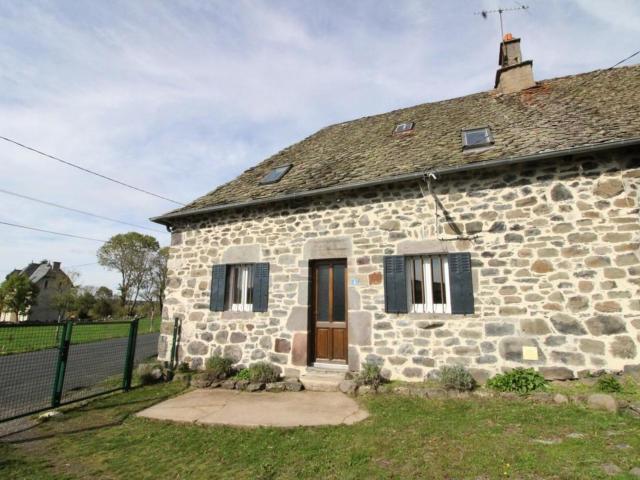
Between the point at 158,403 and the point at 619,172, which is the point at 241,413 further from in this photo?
the point at 619,172

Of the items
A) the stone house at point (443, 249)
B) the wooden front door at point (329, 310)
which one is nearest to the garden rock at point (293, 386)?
the stone house at point (443, 249)

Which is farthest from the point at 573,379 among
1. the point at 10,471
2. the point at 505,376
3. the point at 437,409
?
the point at 10,471

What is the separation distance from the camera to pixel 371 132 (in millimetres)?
9383

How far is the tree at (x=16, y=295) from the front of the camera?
26609mm

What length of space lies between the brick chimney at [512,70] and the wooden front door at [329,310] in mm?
6713

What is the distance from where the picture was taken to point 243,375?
658 cm

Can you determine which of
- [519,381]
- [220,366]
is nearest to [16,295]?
[220,366]

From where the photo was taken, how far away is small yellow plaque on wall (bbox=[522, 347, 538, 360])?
5.13m

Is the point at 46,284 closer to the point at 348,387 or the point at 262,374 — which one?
the point at 262,374

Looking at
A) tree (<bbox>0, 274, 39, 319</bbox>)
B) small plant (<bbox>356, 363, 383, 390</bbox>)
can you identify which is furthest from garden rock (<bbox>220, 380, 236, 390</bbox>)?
tree (<bbox>0, 274, 39, 319</bbox>)

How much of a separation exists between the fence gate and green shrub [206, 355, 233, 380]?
1404mm

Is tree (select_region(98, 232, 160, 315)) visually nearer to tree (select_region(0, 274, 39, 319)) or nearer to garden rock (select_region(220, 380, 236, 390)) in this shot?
tree (select_region(0, 274, 39, 319))

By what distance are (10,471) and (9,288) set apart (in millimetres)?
32141

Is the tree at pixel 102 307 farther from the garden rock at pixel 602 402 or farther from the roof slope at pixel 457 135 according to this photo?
the garden rock at pixel 602 402
